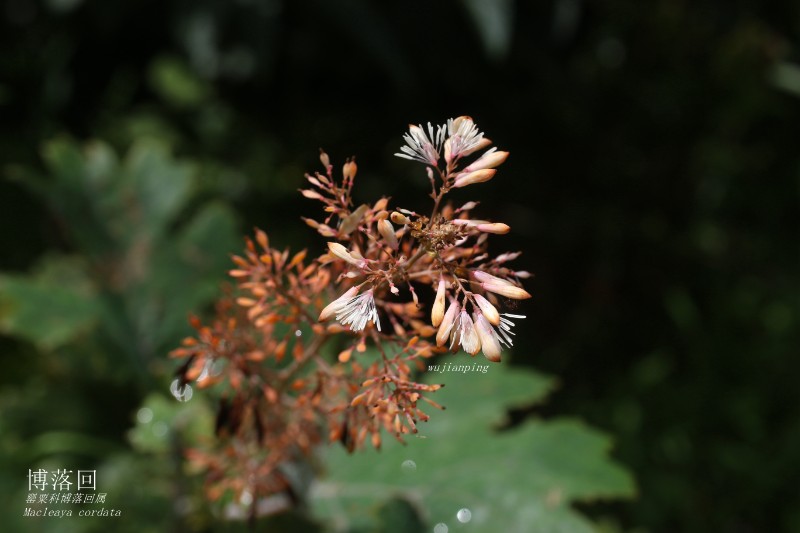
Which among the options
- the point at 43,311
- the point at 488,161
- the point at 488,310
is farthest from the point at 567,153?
the point at 488,310

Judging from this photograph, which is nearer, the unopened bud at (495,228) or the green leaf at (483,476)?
the unopened bud at (495,228)

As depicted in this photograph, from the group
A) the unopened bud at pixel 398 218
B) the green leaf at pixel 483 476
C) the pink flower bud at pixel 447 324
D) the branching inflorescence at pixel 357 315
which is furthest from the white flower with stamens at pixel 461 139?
the green leaf at pixel 483 476

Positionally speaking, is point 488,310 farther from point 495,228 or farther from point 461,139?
point 461,139

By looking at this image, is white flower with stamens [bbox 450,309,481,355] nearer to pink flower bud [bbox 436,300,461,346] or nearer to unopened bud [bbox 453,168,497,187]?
pink flower bud [bbox 436,300,461,346]

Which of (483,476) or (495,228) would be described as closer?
(495,228)

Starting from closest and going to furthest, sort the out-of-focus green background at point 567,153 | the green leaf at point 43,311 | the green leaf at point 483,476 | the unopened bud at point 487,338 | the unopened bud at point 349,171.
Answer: the unopened bud at point 487,338 → the unopened bud at point 349,171 → the green leaf at point 483,476 → the green leaf at point 43,311 → the out-of-focus green background at point 567,153

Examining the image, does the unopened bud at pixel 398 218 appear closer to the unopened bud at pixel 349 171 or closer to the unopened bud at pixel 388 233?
the unopened bud at pixel 388 233

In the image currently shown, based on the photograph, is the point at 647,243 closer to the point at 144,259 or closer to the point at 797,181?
the point at 797,181
